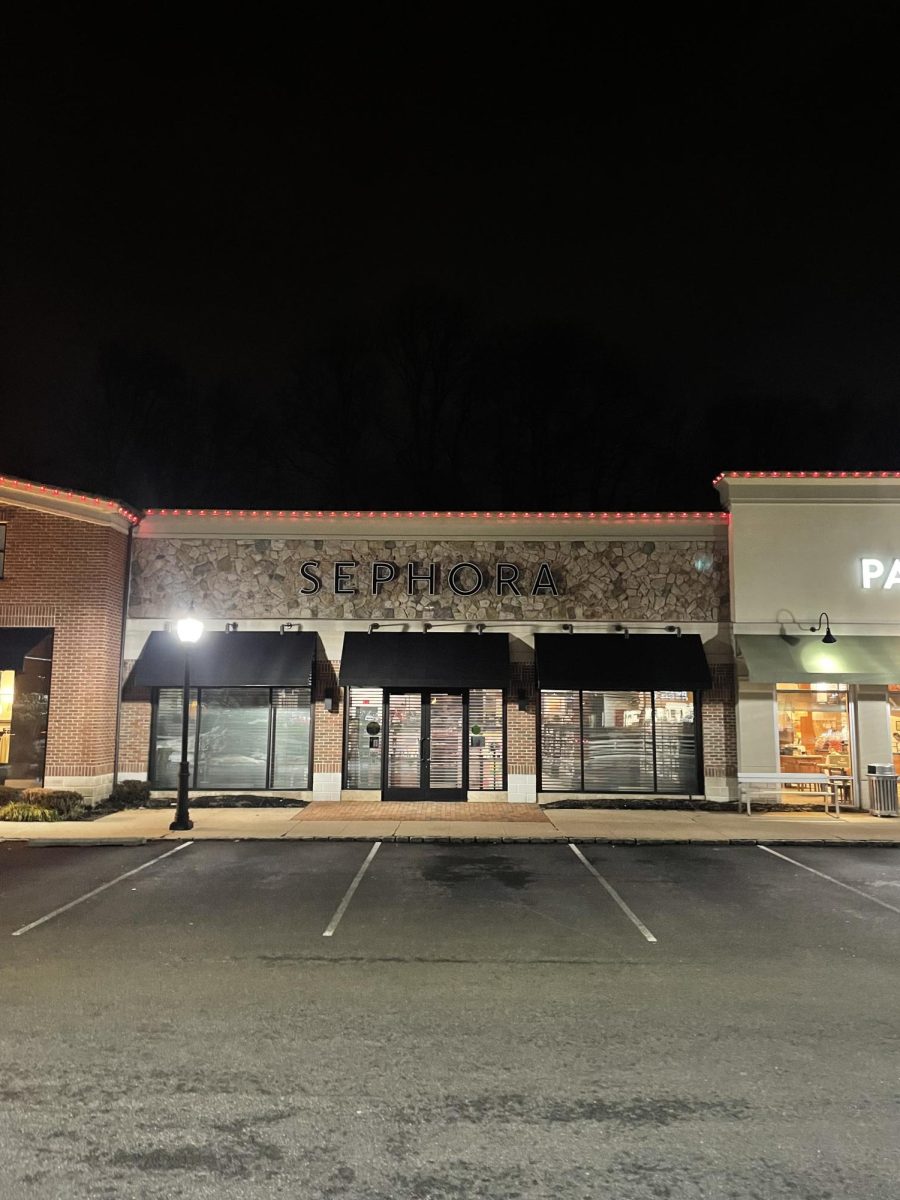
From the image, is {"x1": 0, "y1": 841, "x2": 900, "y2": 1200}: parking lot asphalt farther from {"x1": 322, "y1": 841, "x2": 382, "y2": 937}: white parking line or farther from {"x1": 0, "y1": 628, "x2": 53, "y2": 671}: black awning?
{"x1": 0, "y1": 628, "x2": 53, "y2": 671}: black awning

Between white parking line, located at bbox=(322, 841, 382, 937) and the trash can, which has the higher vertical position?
the trash can

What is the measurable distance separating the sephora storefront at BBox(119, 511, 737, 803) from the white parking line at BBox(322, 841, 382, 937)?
4.75 metres

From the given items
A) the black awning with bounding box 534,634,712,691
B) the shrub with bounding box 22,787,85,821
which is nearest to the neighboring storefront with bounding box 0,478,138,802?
the shrub with bounding box 22,787,85,821

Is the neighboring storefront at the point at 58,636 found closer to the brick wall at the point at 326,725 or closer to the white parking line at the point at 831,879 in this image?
the brick wall at the point at 326,725

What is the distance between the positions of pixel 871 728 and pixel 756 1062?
46.8 ft

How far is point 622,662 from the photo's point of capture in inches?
680

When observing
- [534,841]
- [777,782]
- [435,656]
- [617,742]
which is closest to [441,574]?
[435,656]

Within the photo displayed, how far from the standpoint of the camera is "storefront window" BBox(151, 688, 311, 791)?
57.3 feet

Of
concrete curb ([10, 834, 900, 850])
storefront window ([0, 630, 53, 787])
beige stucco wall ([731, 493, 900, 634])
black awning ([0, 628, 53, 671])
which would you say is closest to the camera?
concrete curb ([10, 834, 900, 850])

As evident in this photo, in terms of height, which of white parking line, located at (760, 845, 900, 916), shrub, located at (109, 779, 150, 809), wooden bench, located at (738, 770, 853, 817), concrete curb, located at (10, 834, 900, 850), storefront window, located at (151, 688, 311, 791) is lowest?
white parking line, located at (760, 845, 900, 916)

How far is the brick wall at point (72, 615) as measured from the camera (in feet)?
54.4

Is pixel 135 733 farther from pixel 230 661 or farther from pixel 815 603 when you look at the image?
pixel 815 603

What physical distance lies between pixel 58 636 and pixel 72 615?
54cm

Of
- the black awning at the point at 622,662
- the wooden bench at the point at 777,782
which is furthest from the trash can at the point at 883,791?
the black awning at the point at 622,662
